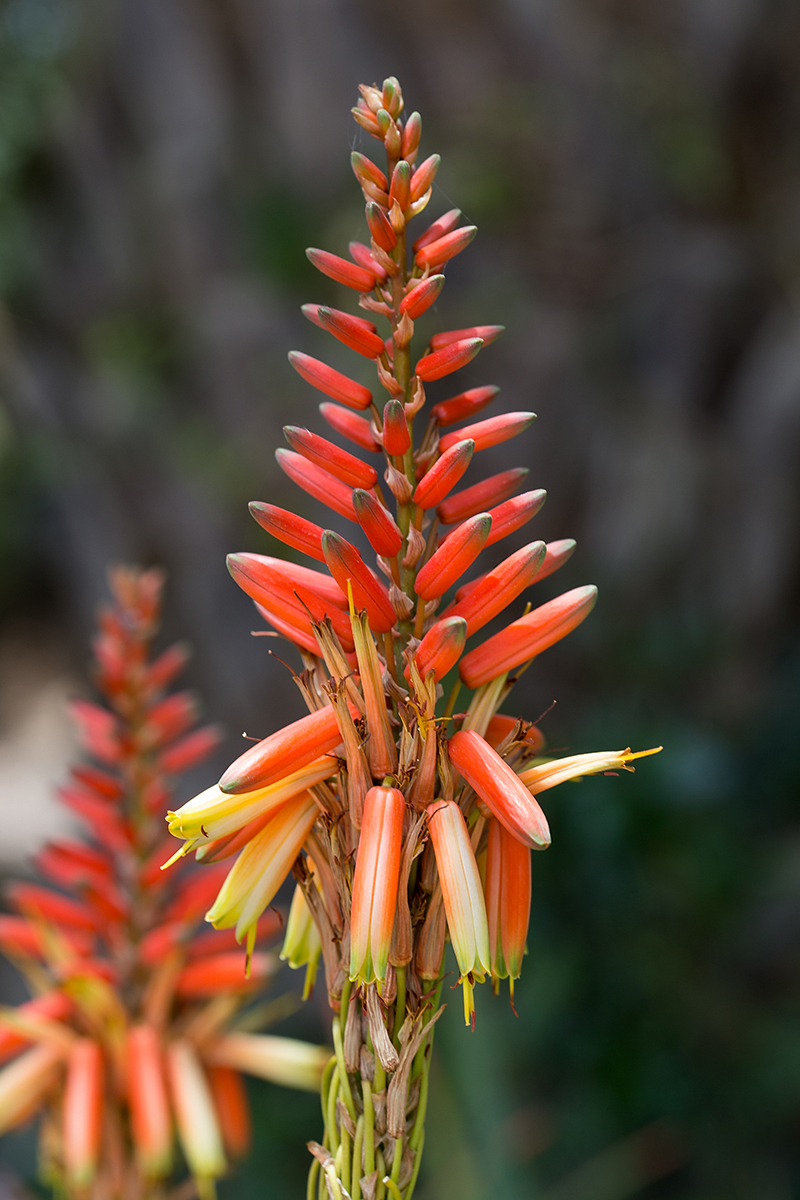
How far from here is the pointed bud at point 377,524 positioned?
529 mm

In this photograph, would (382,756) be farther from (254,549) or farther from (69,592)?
(69,592)

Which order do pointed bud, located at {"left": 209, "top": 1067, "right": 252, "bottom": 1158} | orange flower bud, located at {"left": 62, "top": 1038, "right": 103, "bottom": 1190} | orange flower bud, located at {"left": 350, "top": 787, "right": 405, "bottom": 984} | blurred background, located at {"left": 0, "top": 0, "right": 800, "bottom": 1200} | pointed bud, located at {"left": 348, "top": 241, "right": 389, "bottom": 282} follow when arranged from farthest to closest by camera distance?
blurred background, located at {"left": 0, "top": 0, "right": 800, "bottom": 1200} → pointed bud, located at {"left": 209, "top": 1067, "right": 252, "bottom": 1158} → orange flower bud, located at {"left": 62, "top": 1038, "right": 103, "bottom": 1190} → pointed bud, located at {"left": 348, "top": 241, "right": 389, "bottom": 282} → orange flower bud, located at {"left": 350, "top": 787, "right": 405, "bottom": 984}

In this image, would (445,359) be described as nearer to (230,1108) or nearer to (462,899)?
(462,899)

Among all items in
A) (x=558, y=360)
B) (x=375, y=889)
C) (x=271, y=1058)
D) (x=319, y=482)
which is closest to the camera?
(x=375, y=889)

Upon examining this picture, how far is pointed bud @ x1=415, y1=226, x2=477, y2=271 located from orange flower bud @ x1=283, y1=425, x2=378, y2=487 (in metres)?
0.14

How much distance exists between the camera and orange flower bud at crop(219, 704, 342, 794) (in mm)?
505

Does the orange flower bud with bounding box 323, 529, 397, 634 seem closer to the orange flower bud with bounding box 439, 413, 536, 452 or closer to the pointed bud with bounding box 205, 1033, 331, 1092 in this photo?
the orange flower bud with bounding box 439, 413, 536, 452

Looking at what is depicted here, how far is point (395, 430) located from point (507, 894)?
1.01ft

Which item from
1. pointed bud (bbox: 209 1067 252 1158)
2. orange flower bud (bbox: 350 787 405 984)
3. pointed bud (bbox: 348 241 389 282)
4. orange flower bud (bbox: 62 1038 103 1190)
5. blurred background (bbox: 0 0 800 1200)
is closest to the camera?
orange flower bud (bbox: 350 787 405 984)

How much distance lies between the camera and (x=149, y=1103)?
853 mm

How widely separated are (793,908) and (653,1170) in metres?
1.31

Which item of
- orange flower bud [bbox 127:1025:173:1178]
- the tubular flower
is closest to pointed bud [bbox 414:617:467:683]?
the tubular flower

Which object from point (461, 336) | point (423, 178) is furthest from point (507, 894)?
point (423, 178)

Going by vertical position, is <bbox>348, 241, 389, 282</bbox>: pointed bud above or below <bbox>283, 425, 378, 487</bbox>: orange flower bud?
above
